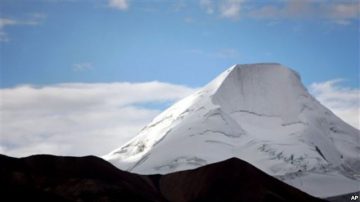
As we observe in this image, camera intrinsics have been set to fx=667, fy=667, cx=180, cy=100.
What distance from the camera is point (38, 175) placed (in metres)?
69.8

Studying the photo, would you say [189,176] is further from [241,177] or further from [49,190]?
[49,190]

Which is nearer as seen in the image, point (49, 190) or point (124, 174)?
point (49, 190)

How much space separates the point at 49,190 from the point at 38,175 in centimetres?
298

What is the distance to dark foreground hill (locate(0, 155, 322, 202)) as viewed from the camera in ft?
217

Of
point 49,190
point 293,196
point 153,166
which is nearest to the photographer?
point 49,190

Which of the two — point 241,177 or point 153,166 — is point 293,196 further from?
point 153,166

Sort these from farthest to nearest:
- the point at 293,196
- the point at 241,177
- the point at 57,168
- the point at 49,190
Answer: the point at 241,177, the point at 293,196, the point at 57,168, the point at 49,190

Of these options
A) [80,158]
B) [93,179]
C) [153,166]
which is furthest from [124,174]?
[153,166]

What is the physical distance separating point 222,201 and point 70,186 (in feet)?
68.3

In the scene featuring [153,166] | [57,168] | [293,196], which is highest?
[153,166]

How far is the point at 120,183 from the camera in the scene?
2899 inches

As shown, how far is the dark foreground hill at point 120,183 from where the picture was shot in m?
66.2

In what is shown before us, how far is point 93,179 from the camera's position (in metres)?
70.6

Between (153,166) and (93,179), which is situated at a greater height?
(153,166)
